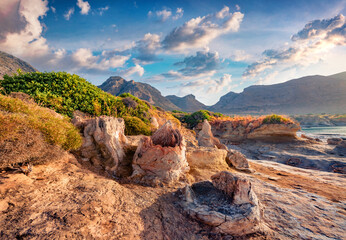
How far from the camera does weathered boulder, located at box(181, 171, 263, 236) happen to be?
2586 mm

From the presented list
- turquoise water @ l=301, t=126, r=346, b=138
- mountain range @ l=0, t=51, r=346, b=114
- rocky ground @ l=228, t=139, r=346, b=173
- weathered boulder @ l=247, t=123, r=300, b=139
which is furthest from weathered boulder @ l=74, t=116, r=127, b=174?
mountain range @ l=0, t=51, r=346, b=114

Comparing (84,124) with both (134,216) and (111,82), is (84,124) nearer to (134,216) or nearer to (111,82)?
(134,216)

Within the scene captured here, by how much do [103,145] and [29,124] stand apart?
1653mm

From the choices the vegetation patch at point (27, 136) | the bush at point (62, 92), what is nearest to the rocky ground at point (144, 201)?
the vegetation patch at point (27, 136)

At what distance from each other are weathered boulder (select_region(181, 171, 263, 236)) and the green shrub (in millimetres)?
2761

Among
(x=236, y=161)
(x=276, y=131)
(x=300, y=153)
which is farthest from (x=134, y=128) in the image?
(x=276, y=131)

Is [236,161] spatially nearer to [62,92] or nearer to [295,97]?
[62,92]

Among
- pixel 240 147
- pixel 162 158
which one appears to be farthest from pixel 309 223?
pixel 240 147

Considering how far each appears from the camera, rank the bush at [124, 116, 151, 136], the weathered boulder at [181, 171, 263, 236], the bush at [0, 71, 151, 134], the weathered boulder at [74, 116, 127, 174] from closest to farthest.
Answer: the weathered boulder at [181, 171, 263, 236] → the weathered boulder at [74, 116, 127, 174] → the bush at [0, 71, 151, 134] → the bush at [124, 116, 151, 136]

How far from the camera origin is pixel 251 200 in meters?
2.89

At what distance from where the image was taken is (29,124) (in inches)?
113

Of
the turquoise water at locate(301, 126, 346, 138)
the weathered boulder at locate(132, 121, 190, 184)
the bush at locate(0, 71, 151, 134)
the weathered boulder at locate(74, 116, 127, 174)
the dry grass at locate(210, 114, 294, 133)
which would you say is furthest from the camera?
the turquoise water at locate(301, 126, 346, 138)

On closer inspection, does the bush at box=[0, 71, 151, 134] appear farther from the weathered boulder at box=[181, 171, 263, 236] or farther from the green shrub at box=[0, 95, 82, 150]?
the weathered boulder at box=[181, 171, 263, 236]

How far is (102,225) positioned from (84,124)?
325 centimetres
